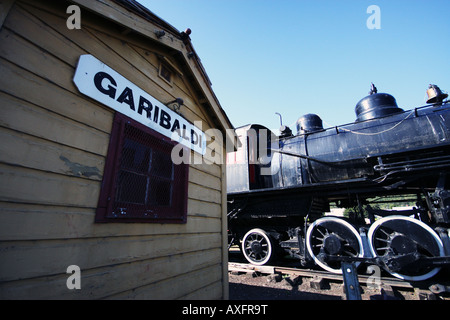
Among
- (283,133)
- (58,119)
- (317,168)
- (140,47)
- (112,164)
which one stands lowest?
(112,164)

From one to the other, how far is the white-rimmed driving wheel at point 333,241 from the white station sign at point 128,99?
4.35 m

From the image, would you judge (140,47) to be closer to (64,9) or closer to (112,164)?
(64,9)

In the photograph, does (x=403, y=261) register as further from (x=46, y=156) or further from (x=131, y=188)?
(x=46, y=156)

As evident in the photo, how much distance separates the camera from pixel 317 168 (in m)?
6.16

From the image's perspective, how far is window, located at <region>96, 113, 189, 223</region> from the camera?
197 cm

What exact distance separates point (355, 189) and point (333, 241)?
1.47m

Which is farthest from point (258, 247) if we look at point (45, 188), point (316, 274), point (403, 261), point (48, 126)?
point (48, 126)

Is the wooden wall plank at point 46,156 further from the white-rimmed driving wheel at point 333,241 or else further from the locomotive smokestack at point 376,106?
the locomotive smokestack at point 376,106

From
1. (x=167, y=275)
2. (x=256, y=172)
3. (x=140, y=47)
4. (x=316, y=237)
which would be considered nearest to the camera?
(x=167, y=275)

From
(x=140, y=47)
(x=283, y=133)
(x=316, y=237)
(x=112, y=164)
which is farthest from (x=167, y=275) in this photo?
(x=283, y=133)

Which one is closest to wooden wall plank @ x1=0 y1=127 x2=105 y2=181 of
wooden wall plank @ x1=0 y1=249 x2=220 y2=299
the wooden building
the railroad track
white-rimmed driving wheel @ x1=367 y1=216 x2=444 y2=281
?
the wooden building

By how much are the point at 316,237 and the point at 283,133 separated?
3.73 m

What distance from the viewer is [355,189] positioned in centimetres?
564

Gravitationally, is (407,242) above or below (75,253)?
below
